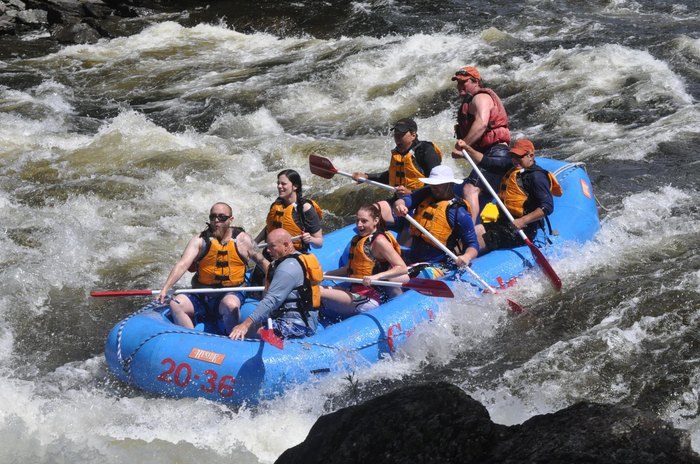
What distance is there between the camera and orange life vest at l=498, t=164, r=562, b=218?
6988 millimetres

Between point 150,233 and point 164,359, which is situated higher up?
point 164,359

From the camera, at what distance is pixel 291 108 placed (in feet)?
40.6

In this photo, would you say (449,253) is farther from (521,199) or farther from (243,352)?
(243,352)

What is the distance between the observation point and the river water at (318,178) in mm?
5691

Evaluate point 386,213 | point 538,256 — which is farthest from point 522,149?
point 386,213

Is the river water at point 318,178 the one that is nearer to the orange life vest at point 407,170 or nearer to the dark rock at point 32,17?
the dark rock at point 32,17

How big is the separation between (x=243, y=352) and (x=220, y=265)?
0.80 metres

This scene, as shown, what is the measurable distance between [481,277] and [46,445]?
128 inches

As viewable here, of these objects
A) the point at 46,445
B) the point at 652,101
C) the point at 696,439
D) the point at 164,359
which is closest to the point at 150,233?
the point at 164,359

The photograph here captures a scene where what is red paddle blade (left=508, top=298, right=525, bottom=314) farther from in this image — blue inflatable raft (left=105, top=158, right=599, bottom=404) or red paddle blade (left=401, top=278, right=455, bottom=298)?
red paddle blade (left=401, top=278, right=455, bottom=298)

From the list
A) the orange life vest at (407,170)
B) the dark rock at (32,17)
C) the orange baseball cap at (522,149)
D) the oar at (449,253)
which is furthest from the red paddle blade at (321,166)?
the dark rock at (32,17)

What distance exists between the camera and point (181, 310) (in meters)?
6.25

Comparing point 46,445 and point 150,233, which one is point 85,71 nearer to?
point 150,233

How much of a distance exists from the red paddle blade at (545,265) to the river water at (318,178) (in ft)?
0.29
